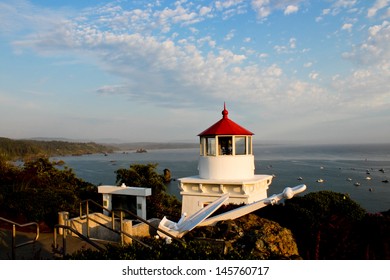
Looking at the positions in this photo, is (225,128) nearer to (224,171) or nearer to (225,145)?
(225,145)

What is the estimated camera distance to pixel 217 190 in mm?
12109

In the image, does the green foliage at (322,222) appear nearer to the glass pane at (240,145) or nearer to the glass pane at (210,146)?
the glass pane at (240,145)

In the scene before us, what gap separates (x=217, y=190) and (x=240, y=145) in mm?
1751

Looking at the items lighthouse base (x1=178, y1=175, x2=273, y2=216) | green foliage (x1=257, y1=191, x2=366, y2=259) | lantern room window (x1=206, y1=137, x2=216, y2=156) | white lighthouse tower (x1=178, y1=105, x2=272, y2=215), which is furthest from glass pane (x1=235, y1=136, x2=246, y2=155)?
green foliage (x1=257, y1=191, x2=366, y2=259)

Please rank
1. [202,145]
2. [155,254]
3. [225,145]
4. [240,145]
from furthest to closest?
[202,145], [225,145], [240,145], [155,254]

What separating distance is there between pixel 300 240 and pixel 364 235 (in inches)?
58.2

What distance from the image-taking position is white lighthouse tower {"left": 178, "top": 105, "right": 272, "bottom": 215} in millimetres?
11867

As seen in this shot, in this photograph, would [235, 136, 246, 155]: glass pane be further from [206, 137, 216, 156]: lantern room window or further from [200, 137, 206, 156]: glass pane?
[200, 137, 206, 156]: glass pane

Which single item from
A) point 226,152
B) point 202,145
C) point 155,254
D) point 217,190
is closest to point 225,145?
point 226,152

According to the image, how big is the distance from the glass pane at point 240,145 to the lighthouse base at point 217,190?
100 centimetres

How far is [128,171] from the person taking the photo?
24.4 m

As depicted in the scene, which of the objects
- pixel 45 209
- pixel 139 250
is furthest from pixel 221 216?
pixel 45 209

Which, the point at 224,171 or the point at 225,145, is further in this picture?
the point at 225,145

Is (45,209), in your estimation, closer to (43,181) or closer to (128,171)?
(43,181)
